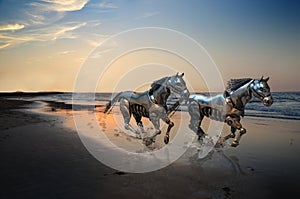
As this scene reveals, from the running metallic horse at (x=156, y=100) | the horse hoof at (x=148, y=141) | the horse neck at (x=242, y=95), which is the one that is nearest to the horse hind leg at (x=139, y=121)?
the running metallic horse at (x=156, y=100)

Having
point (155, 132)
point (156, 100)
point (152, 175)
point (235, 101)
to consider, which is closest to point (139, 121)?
point (155, 132)

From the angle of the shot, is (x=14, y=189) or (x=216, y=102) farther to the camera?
(x=216, y=102)

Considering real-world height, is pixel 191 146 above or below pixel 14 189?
below

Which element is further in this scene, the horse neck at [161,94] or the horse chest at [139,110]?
the horse chest at [139,110]

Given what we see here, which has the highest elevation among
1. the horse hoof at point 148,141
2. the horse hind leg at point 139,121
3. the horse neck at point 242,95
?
the horse neck at point 242,95

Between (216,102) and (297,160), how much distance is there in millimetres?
2332

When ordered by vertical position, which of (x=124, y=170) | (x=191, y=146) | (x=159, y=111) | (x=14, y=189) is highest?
(x=159, y=111)

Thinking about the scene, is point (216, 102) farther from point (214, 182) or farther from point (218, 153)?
point (214, 182)

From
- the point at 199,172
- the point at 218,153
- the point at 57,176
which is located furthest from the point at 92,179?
the point at 218,153

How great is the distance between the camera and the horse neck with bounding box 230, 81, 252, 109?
609 cm

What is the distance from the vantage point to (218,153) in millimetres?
6609

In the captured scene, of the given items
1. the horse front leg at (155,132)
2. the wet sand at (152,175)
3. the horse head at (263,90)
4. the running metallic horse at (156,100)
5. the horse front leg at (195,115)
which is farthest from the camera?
the horse front leg at (195,115)

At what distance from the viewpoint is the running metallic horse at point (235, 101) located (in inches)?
229

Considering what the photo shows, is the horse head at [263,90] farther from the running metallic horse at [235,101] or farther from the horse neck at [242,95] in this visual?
the horse neck at [242,95]
